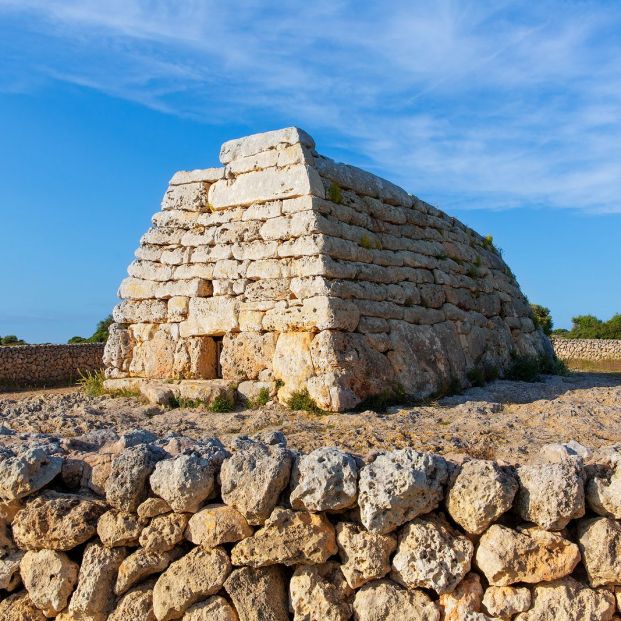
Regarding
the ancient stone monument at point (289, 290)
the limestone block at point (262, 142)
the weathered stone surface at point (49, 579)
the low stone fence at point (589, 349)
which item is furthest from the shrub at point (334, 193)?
the low stone fence at point (589, 349)

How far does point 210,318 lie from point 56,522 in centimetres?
414

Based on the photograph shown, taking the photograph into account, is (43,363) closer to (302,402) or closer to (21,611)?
(302,402)

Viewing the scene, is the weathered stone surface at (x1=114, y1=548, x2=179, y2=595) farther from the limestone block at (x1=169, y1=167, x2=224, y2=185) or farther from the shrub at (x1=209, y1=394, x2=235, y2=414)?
the limestone block at (x1=169, y1=167, x2=224, y2=185)

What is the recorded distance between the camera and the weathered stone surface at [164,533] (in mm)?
3820

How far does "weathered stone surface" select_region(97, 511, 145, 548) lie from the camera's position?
387 centimetres

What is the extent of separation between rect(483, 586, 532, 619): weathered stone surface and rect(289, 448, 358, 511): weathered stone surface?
0.84 m

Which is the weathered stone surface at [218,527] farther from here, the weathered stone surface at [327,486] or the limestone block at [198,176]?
the limestone block at [198,176]

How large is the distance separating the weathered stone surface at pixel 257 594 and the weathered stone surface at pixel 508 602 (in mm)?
1076

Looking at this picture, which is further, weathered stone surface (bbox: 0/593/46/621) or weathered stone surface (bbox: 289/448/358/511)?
weathered stone surface (bbox: 0/593/46/621)

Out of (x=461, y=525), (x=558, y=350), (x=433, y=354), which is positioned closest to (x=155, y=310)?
(x=433, y=354)

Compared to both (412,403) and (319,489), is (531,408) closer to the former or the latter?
(412,403)

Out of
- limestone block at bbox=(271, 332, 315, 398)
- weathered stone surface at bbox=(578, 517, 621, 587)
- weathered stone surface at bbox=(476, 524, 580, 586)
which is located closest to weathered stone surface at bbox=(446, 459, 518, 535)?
weathered stone surface at bbox=(476, 524, 580, 586)

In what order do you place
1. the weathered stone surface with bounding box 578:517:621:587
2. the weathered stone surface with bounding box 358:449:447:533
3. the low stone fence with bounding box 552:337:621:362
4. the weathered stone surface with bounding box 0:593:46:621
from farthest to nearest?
the low stone fence with bounding box 552:337:621:362 → the weathered stone surface with bounding box 0:593:46:621 → the weathered stone surface with bounding box 358:449:447:533 → the weathered stone surface with bounding box 578:517:621:587

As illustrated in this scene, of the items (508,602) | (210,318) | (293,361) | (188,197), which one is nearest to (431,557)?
(508,602)
